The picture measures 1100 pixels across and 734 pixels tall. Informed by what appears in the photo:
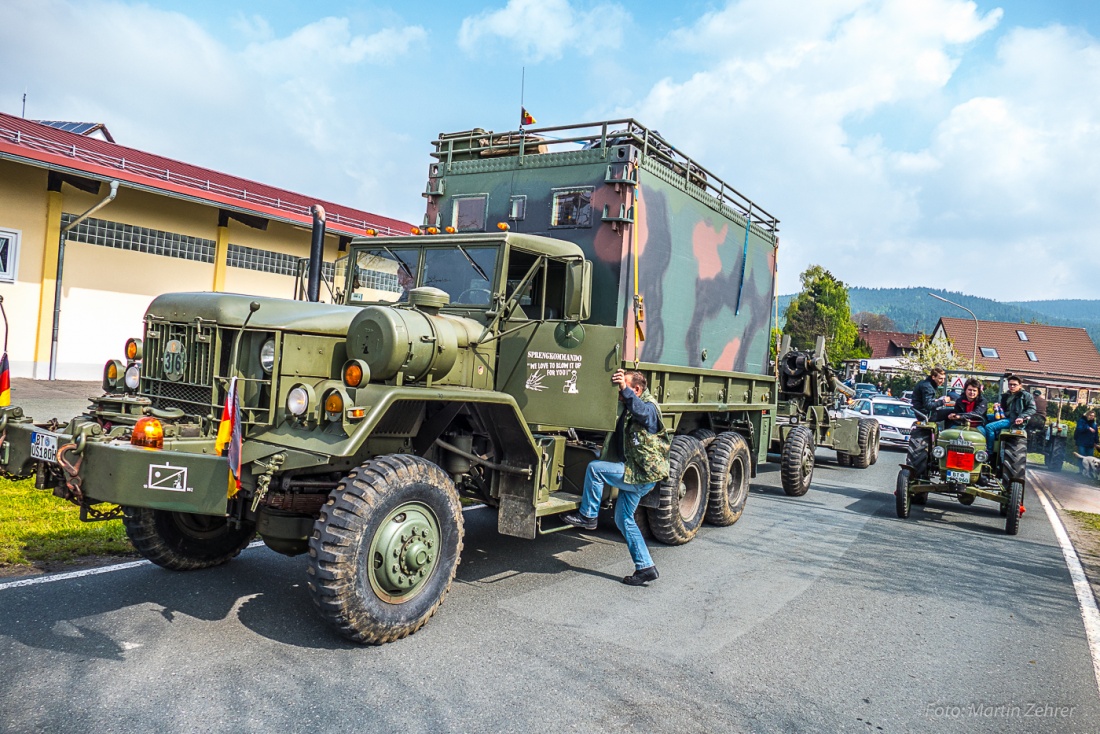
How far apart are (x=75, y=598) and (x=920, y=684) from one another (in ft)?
17.0

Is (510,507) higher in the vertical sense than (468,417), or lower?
lower

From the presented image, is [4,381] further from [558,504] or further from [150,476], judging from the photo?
[558,504]

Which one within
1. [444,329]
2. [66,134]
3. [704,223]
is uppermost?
[66,134]

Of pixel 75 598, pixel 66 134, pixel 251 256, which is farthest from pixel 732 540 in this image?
pixel 66 134

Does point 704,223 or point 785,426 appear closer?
point 704,223

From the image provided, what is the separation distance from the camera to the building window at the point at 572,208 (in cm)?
700

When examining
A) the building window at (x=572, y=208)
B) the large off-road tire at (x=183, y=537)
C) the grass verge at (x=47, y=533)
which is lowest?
the grass verge at (x=47, y=533)

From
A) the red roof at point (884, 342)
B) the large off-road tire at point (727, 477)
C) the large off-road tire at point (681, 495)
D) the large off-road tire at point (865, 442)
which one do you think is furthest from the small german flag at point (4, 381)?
→ the red roof at point (884, 342)

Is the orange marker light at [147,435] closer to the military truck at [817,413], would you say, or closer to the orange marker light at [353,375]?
the orange marker light at [353,375]

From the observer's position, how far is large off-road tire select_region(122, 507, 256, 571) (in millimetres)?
5262

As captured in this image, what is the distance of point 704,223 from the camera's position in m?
8.44

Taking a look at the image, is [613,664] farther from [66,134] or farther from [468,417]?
[66,134]

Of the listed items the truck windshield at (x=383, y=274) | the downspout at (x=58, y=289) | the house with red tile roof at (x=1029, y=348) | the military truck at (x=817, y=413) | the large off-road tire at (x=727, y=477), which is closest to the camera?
the truck windshield at (x=383, y=274)

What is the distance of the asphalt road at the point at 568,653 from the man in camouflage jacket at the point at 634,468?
14.5 inches
